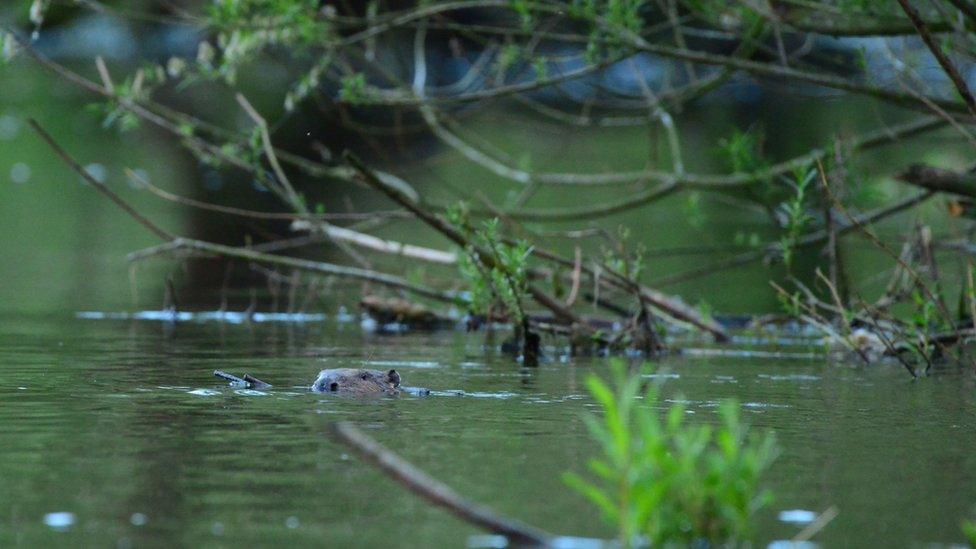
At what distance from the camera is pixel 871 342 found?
32.5 ft

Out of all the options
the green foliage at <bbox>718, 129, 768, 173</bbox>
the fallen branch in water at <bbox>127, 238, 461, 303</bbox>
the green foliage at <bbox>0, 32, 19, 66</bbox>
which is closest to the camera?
the green foliage at <bbox>0, 32, 19, 66</bbox>

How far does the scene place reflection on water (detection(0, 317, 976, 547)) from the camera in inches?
182

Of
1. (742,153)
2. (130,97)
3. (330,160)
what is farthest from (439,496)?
(330,160)

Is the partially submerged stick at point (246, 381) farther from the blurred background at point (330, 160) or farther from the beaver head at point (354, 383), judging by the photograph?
the blurred background at point (330, 160)

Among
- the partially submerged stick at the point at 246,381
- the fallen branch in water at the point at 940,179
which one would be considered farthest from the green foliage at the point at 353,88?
the fallen branch in water at the point at 940,179

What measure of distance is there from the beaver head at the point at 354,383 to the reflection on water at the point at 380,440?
4.5 inches

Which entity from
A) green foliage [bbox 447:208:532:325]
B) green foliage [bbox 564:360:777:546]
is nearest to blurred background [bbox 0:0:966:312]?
green foliage [bbox 447:208:532:325]

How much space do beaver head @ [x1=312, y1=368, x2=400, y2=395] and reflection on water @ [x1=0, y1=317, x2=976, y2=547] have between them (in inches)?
4.5

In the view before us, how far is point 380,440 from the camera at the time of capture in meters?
6.02

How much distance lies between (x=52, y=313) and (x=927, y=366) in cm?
591

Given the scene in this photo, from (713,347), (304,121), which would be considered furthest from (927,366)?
(304,121)

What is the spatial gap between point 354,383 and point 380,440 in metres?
1.41

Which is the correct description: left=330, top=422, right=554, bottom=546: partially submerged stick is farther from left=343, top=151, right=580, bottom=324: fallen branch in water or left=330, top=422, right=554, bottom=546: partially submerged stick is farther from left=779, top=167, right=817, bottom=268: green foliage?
left=779, top=167, right=817, bottom=268: green foliage

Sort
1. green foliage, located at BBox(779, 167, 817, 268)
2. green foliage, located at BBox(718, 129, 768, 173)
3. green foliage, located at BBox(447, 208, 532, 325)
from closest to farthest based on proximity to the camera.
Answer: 1. green foliage, located at BBox(779, 167, 817, 268)
2. green foliage, located at BBox(447, 208, 532, 325)
3. green foliage, located at BBox(718, 129, 768, 173)
